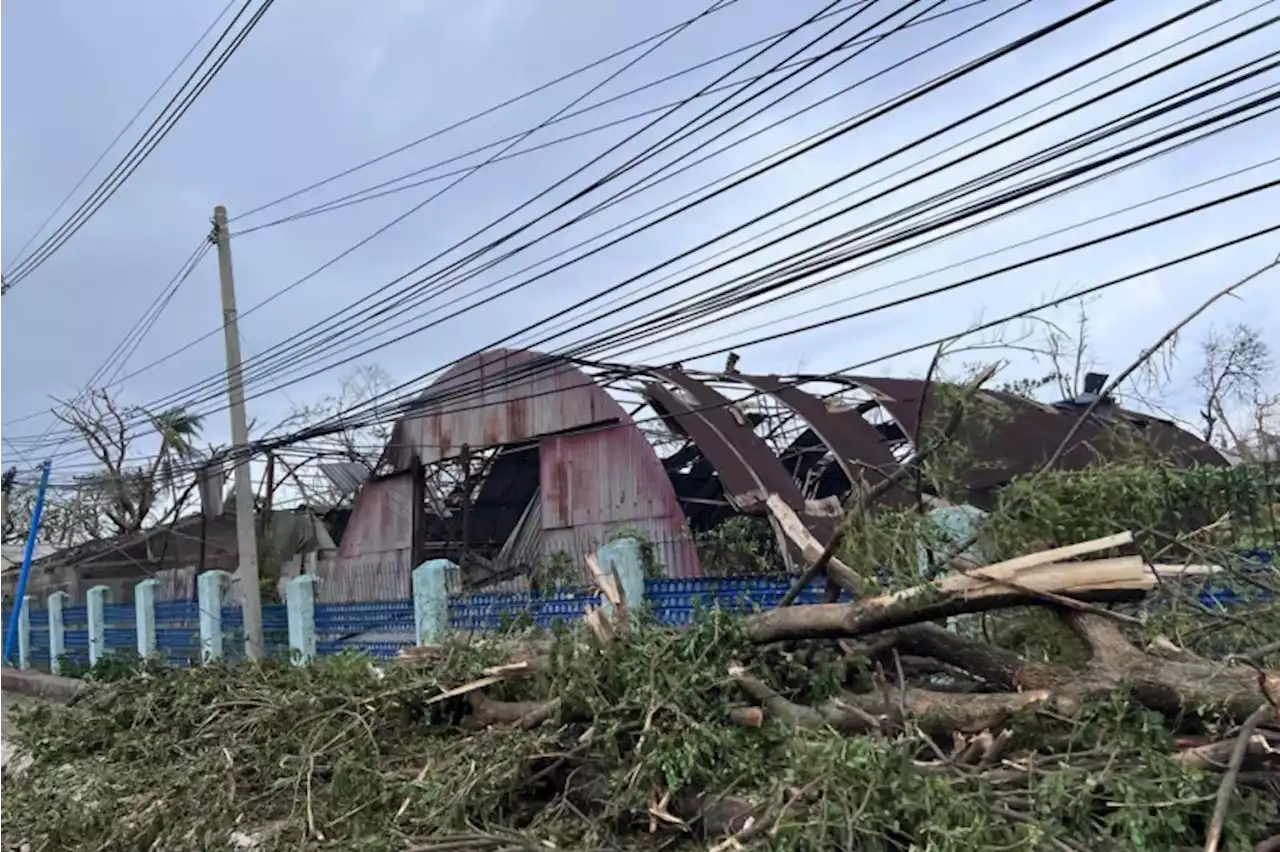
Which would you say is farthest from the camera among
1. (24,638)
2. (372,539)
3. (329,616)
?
(24,638)

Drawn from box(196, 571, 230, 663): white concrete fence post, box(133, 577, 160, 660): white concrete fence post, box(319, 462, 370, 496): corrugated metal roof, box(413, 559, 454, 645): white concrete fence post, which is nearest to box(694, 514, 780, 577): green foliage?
box(413, 559, 454, 645): white concrete fence post

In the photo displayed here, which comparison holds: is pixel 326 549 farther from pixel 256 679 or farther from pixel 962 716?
pixel 962 716

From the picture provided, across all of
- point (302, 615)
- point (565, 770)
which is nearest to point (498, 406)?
point (302, 615)

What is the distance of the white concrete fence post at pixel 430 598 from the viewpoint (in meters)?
10.0

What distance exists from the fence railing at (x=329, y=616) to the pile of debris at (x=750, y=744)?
56cm

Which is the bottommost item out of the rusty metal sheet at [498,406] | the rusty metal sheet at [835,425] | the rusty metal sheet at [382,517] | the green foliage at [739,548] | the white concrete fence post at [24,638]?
the white concrete fence post at [24,638]

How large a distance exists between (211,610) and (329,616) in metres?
2.98

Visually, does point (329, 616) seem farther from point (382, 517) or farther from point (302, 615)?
point (382, 517)

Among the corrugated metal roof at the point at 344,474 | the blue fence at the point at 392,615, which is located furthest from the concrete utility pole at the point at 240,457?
the corrugated metal roof at the point at 344,474

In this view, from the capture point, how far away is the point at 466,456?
14.7 metres

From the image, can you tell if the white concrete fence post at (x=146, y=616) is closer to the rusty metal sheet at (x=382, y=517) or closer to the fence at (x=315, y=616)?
the fence at (x=315, y=616)

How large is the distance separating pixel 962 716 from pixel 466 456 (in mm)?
11190

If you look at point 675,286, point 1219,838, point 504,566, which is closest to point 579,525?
point 504,566

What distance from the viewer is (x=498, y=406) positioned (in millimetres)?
14234
